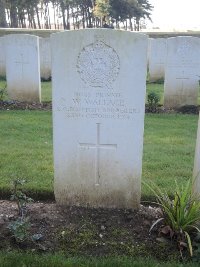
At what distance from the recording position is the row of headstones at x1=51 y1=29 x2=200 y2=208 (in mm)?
3359

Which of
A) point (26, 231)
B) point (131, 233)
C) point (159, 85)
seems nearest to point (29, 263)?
point (26, 231)

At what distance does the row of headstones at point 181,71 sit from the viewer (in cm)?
839

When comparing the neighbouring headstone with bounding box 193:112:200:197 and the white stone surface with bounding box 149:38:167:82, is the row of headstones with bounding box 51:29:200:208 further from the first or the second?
the white stone surface with bounding box 149:38:167:82

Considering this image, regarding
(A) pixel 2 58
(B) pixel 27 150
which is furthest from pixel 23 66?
(A) pixel 2 58

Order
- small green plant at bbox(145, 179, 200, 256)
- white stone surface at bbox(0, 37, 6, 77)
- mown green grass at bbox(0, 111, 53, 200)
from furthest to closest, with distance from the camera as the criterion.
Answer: white stone surface at bbox(0, 37, 6, 77) → mown green grass at bbox(0, 111, 53, 200) → small green plant at bbox(145, 179, 200, 256)

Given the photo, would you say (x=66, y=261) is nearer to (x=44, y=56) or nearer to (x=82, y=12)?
(x=44, y=56)

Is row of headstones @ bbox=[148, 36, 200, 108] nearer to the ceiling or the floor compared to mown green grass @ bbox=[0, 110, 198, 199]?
nearer to the ceiling

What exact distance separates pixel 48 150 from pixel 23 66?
4.18 m

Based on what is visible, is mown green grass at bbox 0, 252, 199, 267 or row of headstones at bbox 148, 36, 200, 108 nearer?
mown green grass at bbox 0, 252, 199, 267

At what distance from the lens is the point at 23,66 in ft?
29.9

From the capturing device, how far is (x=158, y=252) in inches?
122

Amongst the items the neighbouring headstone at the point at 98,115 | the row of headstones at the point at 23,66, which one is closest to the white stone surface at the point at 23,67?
the row of headstones at the point at 23,66

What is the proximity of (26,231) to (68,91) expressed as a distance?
4.31 feet

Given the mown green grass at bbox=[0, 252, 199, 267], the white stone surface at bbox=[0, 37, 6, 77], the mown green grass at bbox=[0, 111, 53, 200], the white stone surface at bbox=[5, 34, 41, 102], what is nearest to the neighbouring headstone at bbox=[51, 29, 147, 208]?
the mown green grass at bbox=[0, 111, 53, 200]
